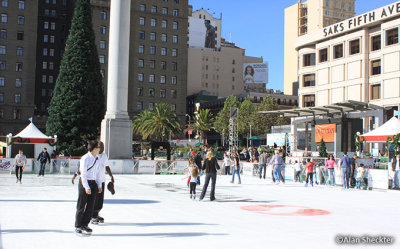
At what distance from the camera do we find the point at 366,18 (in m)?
58.0

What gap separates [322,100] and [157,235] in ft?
197

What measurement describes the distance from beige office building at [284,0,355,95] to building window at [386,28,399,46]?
55599 millimetres

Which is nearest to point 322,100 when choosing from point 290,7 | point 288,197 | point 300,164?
point 300,164

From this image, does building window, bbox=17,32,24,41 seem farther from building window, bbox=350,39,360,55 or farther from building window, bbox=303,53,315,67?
building window, bbox=350,39,360,55

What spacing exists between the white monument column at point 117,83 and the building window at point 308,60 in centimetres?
4154

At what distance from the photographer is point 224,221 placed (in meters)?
11.3

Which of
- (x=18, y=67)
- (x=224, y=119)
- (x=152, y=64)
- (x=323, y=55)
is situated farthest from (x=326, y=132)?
(x=18, y=67)

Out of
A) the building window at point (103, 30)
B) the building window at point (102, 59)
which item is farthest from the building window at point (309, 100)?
the building window at point (103, 30)

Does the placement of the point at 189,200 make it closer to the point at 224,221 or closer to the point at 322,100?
the point at 224,221

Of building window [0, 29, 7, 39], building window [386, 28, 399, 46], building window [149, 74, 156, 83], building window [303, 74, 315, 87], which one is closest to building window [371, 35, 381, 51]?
building window [386, 28, 399, 46]

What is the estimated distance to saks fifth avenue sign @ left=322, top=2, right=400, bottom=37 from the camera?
178 ft

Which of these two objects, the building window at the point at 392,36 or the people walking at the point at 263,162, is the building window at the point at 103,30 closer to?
the building window at the point at 392,36

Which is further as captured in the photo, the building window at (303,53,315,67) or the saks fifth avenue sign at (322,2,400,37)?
the building window at (303,53,315,67)

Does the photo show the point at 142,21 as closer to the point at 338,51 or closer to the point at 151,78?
the point at 151,78
